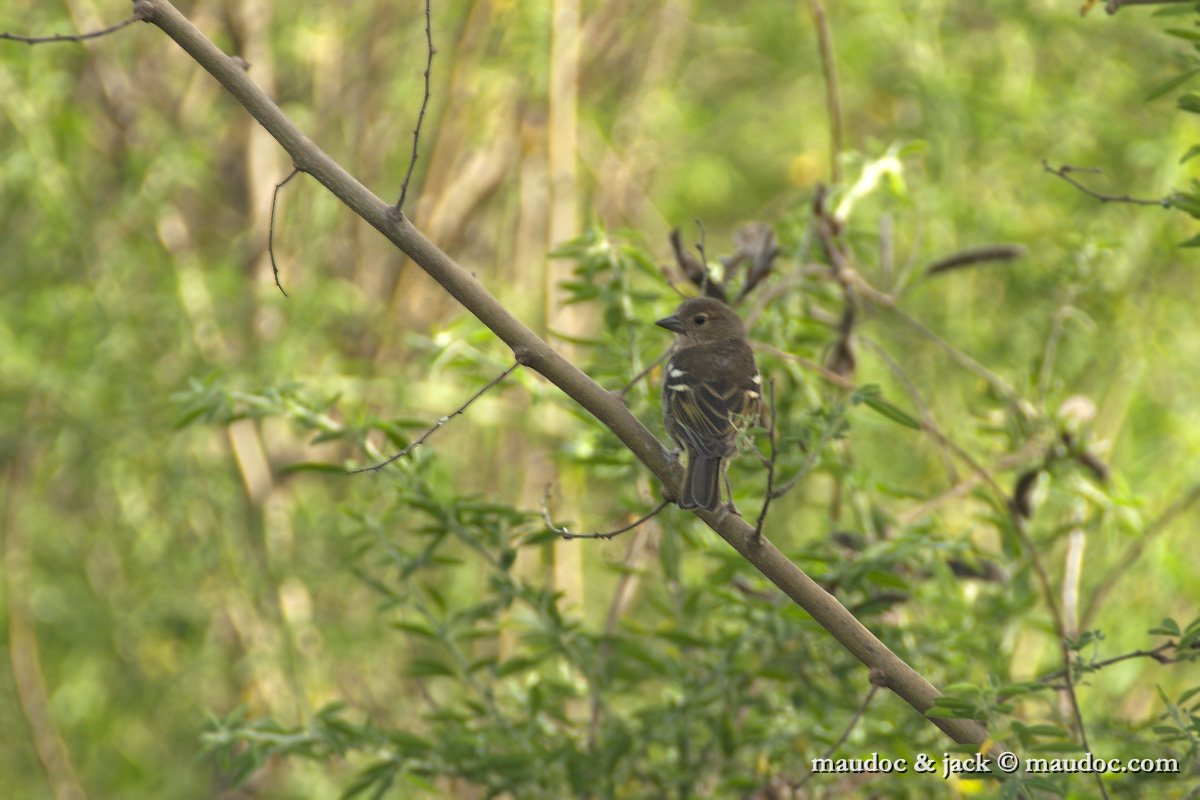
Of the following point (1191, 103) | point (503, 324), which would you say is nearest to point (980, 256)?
point (1191, 103)

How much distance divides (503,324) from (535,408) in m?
2.62

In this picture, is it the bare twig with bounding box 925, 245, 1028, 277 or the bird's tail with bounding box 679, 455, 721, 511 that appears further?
the bare twig with bounding box 925, 245, 1028, 277

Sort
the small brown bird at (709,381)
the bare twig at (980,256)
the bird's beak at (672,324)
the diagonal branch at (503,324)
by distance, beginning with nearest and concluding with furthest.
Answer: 1. the diagonal branch at (503,324)
2. the small brown bird at (709,381)
3. the bird's beak at (672,324)
4. the bare twig at (980,256)

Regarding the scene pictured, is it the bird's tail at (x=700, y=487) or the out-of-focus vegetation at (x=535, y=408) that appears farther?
the out-of-focus vegetation at (x=535, y=408)

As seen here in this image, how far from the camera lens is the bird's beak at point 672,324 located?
11.2ft

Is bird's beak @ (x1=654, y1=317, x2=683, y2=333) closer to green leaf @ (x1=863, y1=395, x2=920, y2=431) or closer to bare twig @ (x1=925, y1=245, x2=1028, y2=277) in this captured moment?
green leaf @ (x1=863, y1=395, x2=920, y2=431)

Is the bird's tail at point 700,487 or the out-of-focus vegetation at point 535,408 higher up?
the out-of-focus vegetation at point 535,408

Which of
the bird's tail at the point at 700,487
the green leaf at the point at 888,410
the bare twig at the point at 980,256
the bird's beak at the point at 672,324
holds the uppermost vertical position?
the bare twig at the point at 980,256

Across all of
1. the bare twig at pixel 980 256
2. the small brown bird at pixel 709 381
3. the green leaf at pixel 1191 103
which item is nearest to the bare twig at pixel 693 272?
the small brown bird at pixel 709 381

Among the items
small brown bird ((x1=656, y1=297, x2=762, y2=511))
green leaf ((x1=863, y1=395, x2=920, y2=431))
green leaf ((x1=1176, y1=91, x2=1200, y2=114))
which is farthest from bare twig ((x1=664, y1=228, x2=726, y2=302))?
green leaf ((x1=1176, y1=91, x2=1200, y2=114))

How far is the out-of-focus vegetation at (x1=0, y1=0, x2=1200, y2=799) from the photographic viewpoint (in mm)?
3291

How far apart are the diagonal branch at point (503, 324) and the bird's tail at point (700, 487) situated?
0.36ft

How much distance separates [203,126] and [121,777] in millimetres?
3469

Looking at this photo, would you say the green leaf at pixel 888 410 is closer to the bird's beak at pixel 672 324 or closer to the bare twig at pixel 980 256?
the bird's beak at pixel 672 324
